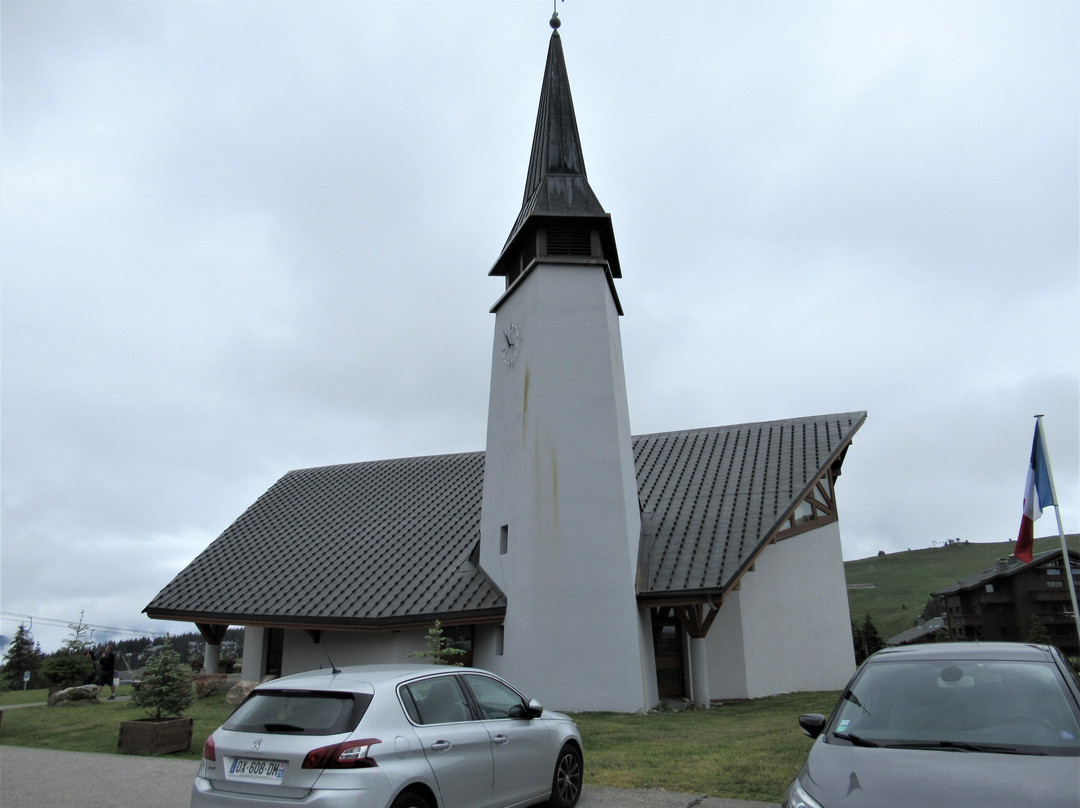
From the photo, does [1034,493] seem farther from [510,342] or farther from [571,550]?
[510,342]

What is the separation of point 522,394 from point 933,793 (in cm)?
1318

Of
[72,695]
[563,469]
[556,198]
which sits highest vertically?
[556,198]

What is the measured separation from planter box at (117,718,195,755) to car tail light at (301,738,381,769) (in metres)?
7.08

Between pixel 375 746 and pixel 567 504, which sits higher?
pixel 567 504

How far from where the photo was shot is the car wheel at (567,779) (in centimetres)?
645

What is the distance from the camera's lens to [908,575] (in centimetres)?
10425

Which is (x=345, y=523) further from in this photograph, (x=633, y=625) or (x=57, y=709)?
(x=633, y=625)

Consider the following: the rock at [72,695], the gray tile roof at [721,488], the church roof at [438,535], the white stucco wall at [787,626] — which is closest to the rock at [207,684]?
the church roof at [438,535]

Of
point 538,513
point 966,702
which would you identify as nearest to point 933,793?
point 966,702

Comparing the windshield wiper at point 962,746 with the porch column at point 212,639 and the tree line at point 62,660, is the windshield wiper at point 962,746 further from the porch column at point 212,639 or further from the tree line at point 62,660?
the porch column at point 212,639

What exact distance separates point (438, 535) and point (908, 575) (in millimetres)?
103396

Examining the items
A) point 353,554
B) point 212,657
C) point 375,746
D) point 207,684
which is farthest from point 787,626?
point 212,657

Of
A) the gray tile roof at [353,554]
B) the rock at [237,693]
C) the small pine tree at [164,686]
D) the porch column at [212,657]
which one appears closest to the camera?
the small pine tree at [164,686]

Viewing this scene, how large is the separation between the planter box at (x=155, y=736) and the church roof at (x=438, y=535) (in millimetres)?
5538
